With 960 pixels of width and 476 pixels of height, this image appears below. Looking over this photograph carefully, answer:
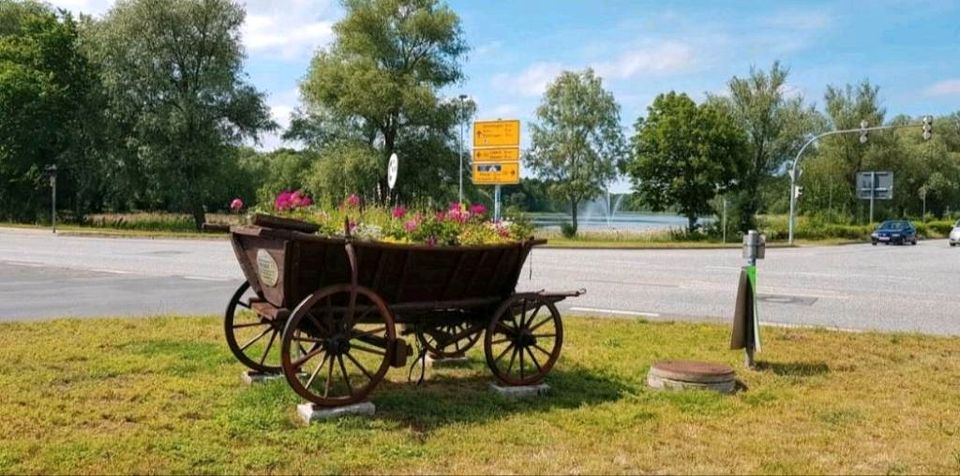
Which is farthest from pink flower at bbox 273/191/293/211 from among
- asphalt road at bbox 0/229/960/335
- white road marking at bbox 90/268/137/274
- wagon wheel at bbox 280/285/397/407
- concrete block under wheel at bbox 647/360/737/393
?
white road marking at bbox 90/268/137/274

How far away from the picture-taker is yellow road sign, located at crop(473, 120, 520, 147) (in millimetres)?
27812

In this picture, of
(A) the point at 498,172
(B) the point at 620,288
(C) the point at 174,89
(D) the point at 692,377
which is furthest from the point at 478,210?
(C) the point at 174,89

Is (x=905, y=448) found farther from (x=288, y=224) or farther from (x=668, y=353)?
(x=288, y=224)

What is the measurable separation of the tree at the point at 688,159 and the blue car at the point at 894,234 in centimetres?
883

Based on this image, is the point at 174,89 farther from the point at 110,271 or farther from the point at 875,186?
the point at 875,186

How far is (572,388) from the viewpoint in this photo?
5.60 meters

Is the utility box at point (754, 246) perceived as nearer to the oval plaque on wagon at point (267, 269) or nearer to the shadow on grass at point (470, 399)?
the shadow on grass at point (470, 399)

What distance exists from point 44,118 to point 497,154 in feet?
97.0

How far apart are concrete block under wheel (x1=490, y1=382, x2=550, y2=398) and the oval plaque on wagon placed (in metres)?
1.76

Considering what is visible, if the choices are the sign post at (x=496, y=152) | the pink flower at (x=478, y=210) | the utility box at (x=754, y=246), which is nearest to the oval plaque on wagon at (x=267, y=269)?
the pink flower at (x=478, y=210)

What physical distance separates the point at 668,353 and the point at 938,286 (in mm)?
11585

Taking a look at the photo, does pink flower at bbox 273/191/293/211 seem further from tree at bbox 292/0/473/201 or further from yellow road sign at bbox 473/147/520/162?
tree at bbox 292/0/473/201

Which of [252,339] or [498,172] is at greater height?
[498,172]

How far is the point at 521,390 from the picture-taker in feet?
17.4
